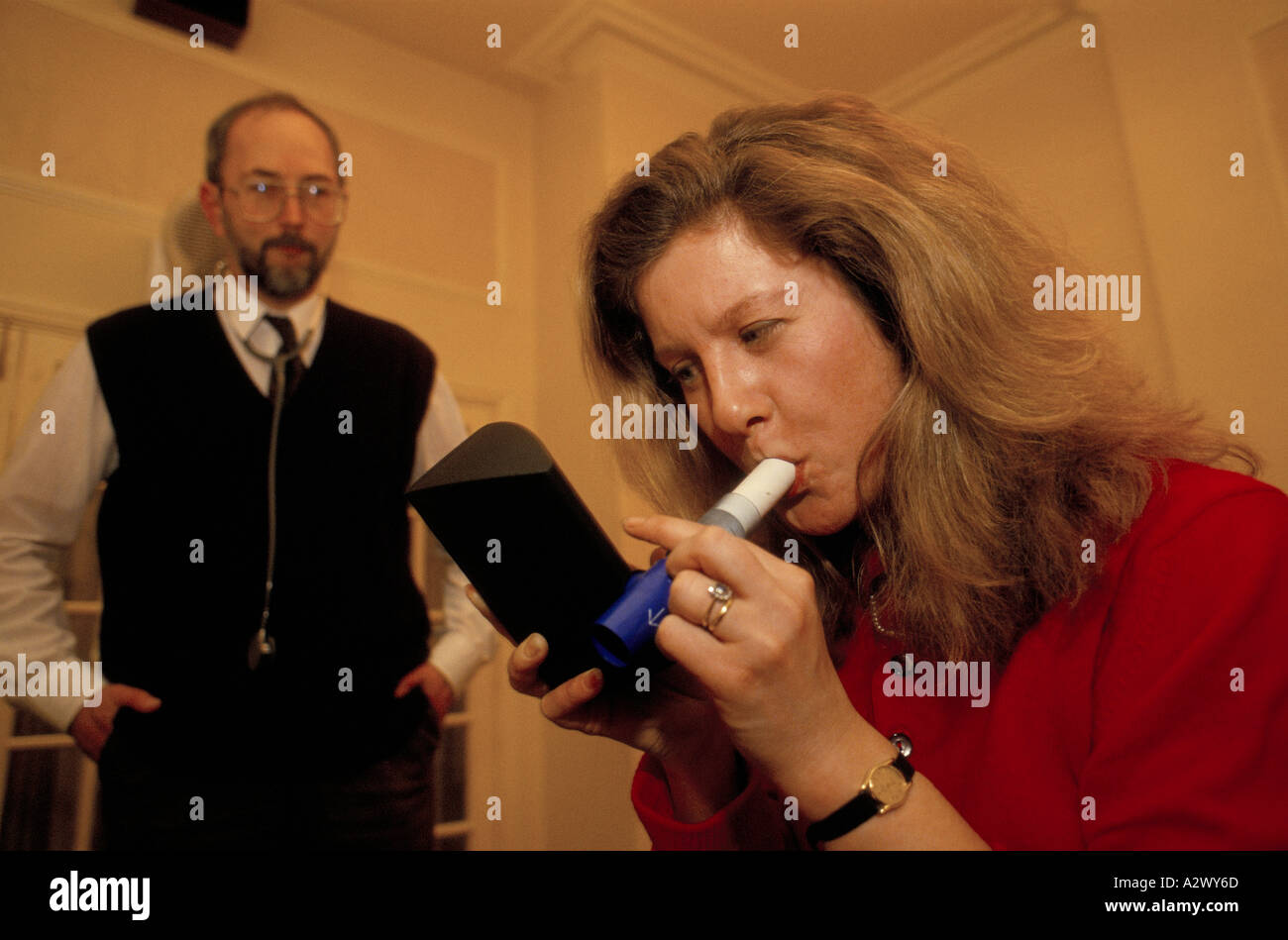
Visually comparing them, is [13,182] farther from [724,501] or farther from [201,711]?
[724,501]

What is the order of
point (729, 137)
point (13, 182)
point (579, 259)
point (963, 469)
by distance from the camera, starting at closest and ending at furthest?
1. point (963, 469)
2. point (729, 137)
3. point (579, 259)
4. point (13, 182)

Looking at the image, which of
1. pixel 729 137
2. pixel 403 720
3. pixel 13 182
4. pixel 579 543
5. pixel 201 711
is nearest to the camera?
pixel 579 543

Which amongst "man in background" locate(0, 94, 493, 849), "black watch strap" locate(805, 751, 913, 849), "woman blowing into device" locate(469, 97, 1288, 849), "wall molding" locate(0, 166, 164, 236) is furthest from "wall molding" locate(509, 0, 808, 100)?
"black watch strap" locate(805, 751, 913, 849)

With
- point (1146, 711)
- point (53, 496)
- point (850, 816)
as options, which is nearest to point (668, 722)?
point (850, 816)

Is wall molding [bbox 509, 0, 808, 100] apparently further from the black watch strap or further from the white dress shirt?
the black watch strap

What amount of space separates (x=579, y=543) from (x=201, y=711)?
919mm

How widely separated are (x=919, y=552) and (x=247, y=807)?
103 cm

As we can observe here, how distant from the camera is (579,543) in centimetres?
54

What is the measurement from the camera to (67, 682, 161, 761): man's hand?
1119 millimetres

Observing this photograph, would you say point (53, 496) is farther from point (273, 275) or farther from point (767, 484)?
point (767, 484)

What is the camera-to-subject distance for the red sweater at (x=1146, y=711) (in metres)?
0.46

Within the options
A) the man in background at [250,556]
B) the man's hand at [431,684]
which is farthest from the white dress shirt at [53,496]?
the man's hand at [431,684]
